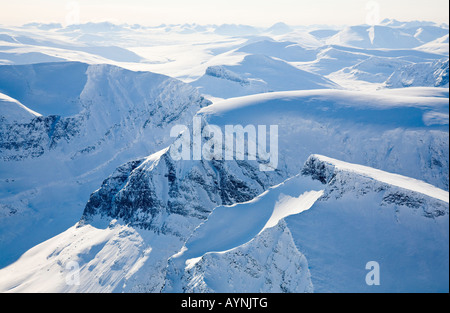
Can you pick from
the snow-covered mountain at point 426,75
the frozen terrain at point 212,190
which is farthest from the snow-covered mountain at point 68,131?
the snow-covered mountain at point 426,75

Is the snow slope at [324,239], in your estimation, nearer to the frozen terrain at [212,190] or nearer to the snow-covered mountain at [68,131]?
the frozen terrain at [212,190]

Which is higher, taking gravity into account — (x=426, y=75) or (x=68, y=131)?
(x=426, y=75)

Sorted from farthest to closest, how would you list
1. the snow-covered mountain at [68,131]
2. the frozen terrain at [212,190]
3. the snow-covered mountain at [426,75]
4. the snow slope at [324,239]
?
the snow-covered mountain at [426,75] < the snow-covered mountain at [68,131] < the frozen terrain at [212,190] < the snow slope at [324,239]

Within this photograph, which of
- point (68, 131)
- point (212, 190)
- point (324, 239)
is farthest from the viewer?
point (68, 131)

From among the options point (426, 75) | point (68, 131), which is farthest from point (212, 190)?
point (426, 75)

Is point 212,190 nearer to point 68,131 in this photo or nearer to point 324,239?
point 324,239

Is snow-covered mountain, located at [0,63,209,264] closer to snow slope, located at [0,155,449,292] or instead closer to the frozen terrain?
the frozen terrain

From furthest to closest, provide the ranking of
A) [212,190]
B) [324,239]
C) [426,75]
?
[426,75] → [212,190] → [324,239]
